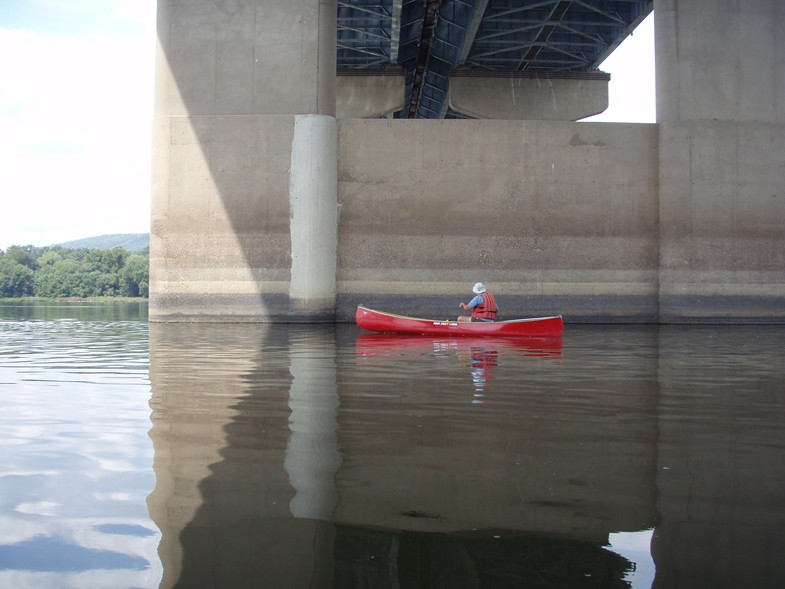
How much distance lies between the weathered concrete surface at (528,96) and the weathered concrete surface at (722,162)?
12581 mm

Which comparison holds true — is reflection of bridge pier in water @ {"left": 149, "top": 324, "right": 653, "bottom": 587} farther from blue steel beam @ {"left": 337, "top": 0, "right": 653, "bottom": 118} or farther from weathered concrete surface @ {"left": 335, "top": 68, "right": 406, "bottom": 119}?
weathered concrete surface @ {"left": 335, "top": 68, "right": 406, "bottom": 119}

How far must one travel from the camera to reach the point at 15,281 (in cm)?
8538

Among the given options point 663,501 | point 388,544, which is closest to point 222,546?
point 388,544

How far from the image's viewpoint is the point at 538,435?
5.38 meters

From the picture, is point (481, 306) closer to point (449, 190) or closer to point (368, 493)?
point (449, 190)

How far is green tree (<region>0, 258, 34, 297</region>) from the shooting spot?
278 ft

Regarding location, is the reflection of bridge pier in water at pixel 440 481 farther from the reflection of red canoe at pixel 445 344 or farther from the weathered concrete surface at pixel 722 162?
the weathered concrete surface at pixel 722 162

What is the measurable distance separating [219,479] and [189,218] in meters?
17.4

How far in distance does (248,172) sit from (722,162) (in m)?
12.7

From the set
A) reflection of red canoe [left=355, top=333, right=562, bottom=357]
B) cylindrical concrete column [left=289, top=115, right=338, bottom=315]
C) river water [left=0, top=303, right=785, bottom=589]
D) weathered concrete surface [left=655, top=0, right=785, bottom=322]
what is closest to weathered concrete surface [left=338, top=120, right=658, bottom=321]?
cylindrical concrete column [left=289, top=115, right=338, bottom=315]

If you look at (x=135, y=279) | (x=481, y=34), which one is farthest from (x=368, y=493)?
(x=135, y=279)

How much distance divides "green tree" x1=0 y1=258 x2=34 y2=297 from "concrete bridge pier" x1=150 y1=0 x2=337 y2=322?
71472mm

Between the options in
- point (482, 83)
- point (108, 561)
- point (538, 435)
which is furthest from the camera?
point (482, 83)

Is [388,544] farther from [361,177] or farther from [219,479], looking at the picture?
[361,177]
